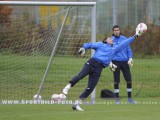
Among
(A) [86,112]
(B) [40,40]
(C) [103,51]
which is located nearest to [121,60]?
(C) [103,51]

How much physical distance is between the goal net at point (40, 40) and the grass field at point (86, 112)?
1.90m

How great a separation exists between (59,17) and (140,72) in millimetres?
5791

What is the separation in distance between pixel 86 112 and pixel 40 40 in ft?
13.9

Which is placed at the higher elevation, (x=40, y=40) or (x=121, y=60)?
(x=40, y=40)

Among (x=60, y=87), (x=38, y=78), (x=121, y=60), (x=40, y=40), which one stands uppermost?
(x=40, y=40)

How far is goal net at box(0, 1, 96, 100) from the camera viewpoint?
61.0 feet

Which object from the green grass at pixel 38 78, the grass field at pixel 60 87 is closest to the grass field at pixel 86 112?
the grass field at pixel 60 87

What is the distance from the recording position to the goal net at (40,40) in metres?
18.6

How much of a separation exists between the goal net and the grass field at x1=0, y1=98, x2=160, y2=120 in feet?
6.23

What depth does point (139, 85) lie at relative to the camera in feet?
74.1

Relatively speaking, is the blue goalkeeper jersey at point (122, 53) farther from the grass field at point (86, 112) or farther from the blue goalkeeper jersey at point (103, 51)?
the blue goalkeeper jersey at point (103, 51)

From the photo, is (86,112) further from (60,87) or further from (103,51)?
(60,87)

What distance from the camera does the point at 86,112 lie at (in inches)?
595

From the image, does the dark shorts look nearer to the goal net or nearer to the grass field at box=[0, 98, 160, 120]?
the grass field at box=[0, 98, 160, 120]
